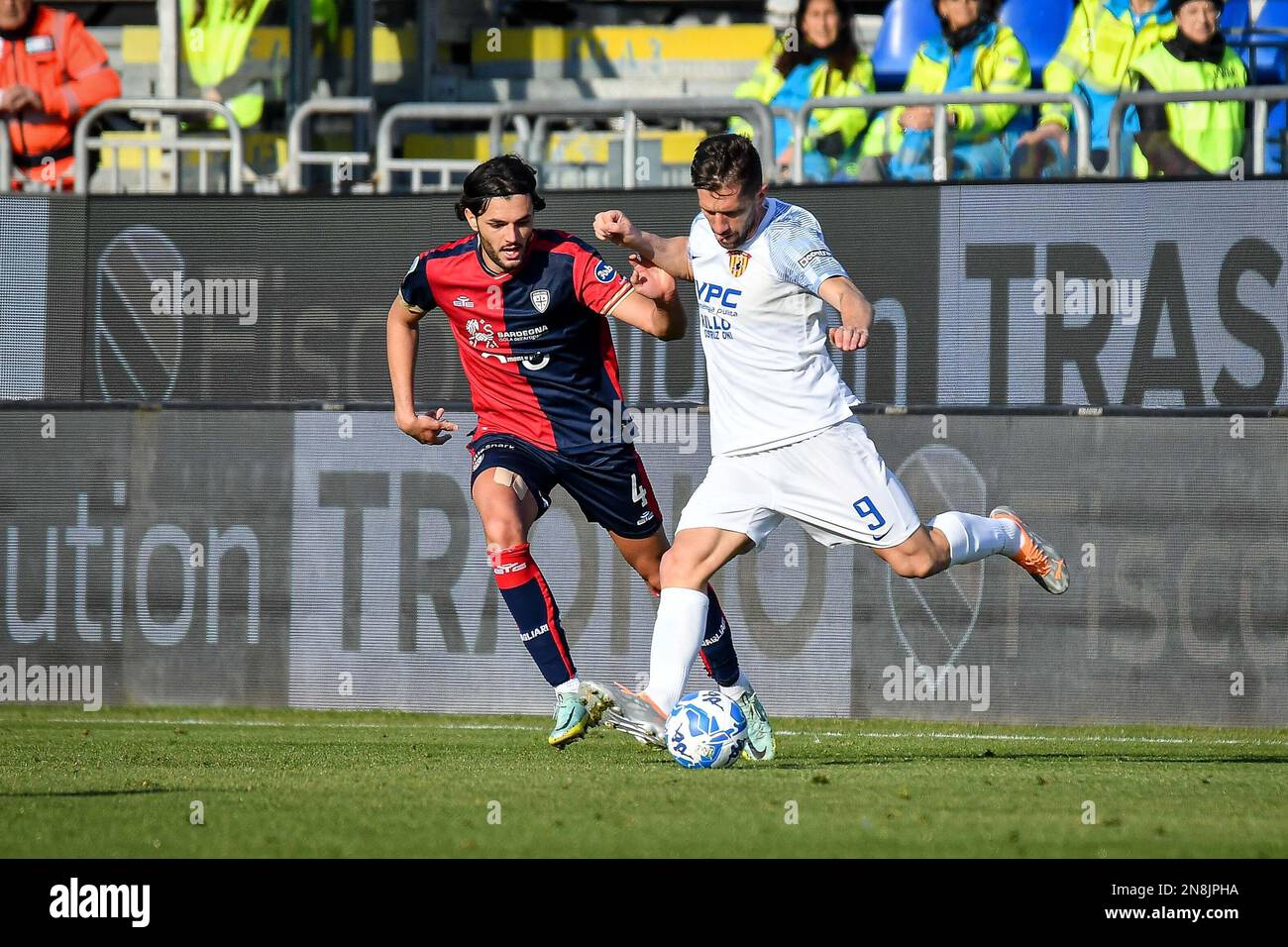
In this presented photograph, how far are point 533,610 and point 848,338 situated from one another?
2.12 m

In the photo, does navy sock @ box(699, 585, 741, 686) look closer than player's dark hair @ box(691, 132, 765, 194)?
No

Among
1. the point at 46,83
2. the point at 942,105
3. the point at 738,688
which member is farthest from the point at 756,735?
the point at 46,83

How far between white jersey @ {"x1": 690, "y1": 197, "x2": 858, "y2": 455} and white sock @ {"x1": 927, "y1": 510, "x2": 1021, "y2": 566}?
Result: 68 centimetres

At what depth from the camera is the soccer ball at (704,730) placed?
7.00 meters

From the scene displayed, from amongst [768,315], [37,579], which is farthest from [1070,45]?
[37,579]

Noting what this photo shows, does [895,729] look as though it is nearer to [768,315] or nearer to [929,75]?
[768,315]

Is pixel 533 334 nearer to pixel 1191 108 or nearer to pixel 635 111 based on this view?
pixel 635 111

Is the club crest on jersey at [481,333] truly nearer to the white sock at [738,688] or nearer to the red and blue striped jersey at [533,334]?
the red and blue striped jersey at [533,334]

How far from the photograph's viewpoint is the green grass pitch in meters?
5.50

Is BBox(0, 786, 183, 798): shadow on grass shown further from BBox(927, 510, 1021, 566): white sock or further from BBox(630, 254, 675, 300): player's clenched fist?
BBox(927, 510, 1021, 566): white sock

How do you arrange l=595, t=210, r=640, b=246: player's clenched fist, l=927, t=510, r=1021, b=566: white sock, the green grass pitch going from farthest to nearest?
l=927, t=510, r=1021, b=566: white sock < l=595, t=210, r=640, b=246: player's clenched fist < the green grass pitch

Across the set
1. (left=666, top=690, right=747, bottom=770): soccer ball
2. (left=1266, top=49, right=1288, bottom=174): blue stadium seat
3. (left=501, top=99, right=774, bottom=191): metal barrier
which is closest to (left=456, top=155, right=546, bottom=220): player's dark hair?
(left=666, top=690, right=747, bottom=770): soccer ball

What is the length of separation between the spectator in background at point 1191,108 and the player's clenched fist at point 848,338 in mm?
4788

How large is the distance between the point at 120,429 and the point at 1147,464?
218 inches
